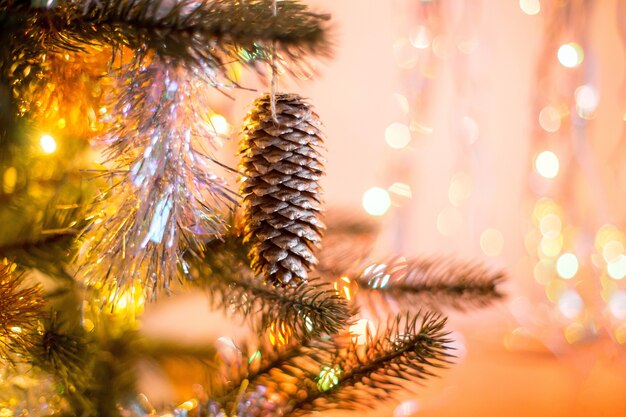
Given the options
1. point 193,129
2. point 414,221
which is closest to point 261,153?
point 193,129

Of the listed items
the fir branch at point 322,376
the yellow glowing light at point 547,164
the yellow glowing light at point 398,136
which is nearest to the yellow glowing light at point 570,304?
the yellow glowing light at point 547,164

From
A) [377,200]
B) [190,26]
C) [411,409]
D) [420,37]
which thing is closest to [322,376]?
[190,26]

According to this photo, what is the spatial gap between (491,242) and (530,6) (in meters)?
0.69

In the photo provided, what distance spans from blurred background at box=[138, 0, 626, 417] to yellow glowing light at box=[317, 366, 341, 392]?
4.12ft

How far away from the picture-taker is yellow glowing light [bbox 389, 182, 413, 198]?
5.47ft

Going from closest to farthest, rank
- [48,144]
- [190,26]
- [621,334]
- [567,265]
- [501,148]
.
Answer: [190,26], [48,144], [621,334], [567,265], [501,148]

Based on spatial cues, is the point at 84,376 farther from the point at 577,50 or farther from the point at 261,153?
the point at 577,50

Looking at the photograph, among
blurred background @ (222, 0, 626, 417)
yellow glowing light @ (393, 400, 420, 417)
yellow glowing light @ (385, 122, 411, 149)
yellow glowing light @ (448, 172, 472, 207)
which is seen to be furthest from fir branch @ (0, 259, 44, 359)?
yellow glowing light @ (448, 172, 472, 207)

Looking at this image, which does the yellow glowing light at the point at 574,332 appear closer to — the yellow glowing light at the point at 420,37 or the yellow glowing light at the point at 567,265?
the yellow glowing light at the point at 567,265

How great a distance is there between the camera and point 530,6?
175 centimetres

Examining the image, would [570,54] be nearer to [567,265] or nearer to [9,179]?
[567,265]

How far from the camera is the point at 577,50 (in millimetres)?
1699

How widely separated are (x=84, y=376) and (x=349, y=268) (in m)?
0.22

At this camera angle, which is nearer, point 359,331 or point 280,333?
point 280,333
